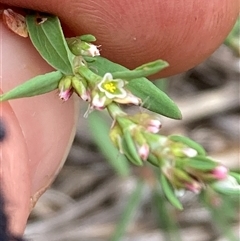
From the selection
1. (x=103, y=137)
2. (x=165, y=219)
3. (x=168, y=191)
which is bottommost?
(x=165, y=219)

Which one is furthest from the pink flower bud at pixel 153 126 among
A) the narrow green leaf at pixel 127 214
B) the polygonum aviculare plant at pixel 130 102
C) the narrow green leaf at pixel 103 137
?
the narrow green leaf at pixel 127 214

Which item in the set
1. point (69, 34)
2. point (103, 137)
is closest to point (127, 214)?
point (103, 137)

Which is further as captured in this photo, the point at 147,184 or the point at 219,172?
the point at 147,184

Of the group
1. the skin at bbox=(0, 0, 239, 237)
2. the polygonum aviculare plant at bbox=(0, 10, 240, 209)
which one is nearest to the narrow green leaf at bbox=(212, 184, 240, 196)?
the polygonum aviculare plant at bbox=(0, 10, 240, 209)

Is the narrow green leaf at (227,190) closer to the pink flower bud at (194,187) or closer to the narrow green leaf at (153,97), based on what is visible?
the pink flower bud at (194,187)

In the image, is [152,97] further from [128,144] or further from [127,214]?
[127,214]

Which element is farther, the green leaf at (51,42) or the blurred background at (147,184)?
the blurred background at (147,184)

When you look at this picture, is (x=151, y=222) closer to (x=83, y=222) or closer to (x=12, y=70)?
(x=83, y=222)
